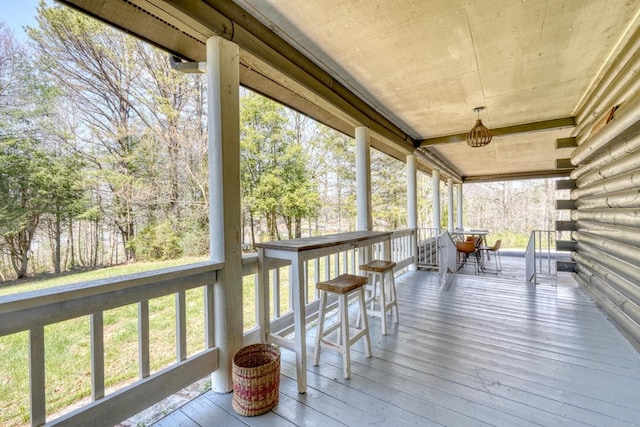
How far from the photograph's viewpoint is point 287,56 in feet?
7.96

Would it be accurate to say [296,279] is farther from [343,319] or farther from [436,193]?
[436,193]

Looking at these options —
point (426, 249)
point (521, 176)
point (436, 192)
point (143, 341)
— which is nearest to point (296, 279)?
point (143, 341)

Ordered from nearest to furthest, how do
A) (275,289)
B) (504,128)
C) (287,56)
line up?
(287,56)
(275,289)
(504,128)

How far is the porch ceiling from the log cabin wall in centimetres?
28

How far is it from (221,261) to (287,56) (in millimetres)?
1843

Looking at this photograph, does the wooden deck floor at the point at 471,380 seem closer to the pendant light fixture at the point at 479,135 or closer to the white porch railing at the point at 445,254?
the white porch railing at the point at 445,254

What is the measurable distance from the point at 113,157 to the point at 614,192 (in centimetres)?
909

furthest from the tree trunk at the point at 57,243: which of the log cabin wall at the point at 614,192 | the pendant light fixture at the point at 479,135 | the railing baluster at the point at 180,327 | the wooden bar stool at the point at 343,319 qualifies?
the log cabin wall at the point at 614,192

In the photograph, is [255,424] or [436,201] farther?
[436,201]

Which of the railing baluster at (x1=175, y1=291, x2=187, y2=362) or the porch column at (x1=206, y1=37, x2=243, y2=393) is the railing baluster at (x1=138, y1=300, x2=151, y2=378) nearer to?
the railing baluster at (x1=175, y1=291, x2=187, y2=362)

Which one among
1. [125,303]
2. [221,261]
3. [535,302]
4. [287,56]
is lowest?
[535,302]

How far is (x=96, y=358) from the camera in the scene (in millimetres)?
1451

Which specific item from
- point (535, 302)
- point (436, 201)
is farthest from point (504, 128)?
point (436, 201)

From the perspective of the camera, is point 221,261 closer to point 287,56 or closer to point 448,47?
point 287,56
